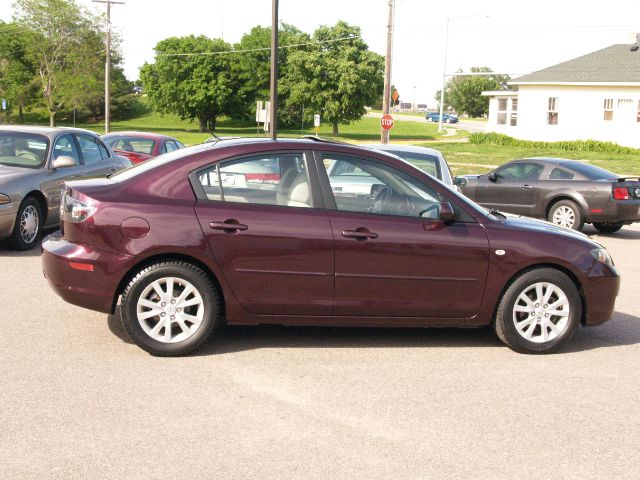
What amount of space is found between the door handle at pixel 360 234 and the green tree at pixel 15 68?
8417 centimetres

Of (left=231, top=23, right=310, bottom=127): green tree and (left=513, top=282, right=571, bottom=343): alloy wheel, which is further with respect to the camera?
(left=231, top=23, right=310, bottom=127): green tree

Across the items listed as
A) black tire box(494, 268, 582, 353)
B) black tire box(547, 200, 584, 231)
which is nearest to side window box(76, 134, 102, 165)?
black tire box(494, 268, 582, 353)

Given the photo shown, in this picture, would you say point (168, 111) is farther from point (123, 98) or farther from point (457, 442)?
point (457, 442)

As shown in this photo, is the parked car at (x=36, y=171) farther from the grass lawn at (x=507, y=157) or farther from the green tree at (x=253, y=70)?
the green tree at (x=253, y=70)

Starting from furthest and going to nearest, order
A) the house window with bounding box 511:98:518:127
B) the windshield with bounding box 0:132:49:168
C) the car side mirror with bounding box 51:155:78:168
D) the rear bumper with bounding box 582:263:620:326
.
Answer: the house window with bounding box 511:98:518:127 → the windshield with bounding box 0:132:49:168 → the car side mirror with bounding box 51:155:78:168 → the rear bumper with bounding box 582:263:620:326

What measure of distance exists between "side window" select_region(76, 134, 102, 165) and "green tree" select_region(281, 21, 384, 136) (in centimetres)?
6219

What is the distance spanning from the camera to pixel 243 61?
288 ft

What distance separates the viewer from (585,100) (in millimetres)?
46750

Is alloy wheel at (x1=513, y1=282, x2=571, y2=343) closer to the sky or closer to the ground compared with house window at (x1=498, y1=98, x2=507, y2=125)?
closer to the ground

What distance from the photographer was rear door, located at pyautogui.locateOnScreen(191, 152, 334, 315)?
6.14 metres

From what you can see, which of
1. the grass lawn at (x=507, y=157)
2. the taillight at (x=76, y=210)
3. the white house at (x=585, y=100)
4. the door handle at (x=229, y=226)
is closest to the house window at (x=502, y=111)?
the white house at (x=585, y=100)

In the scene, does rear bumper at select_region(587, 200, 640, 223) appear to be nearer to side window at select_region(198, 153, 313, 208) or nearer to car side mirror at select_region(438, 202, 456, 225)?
car side mirror at select_region(438, 202, 456, 225)

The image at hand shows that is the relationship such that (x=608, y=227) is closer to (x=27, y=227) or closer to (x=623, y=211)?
(x=623, y=211)

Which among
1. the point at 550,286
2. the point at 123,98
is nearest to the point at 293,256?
the point at 550,286
